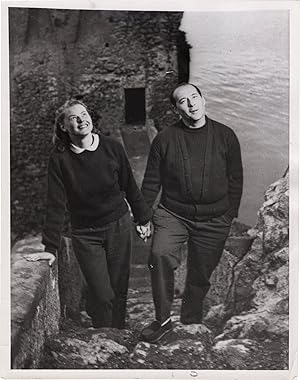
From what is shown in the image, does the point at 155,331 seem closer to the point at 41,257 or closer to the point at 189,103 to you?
the point at 41,257

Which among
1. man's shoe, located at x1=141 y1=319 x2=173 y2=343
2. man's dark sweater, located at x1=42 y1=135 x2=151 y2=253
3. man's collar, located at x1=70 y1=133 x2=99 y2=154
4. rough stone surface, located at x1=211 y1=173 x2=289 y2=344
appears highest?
man's collar, located at x1=70 y1=133 x2=99 y2=154

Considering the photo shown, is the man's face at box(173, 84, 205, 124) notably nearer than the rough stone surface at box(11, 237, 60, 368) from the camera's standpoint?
No

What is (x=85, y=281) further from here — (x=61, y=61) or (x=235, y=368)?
(x=61, y=61)

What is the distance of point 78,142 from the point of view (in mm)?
2328

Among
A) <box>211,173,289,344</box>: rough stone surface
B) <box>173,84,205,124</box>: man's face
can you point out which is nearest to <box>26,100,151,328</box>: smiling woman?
<box>173,84,205,124</box>: man's face

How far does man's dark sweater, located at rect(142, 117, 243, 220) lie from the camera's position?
2.36m

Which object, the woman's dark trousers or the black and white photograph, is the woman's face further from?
the woman's dark trousers

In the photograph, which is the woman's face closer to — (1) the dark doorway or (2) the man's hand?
(1) the dark doorway

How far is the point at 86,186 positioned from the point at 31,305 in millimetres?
461

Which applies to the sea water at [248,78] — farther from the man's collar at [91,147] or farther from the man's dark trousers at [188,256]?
the man's collar at [91,147]

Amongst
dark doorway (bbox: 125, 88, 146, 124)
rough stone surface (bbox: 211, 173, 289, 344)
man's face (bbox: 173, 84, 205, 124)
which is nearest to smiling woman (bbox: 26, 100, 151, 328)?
dark doorway (bbox: 125, 88, 146, 124)

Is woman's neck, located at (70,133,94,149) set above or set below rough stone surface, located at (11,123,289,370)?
above

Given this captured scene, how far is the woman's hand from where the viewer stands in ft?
7.62

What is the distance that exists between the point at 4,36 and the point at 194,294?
1157 mm
